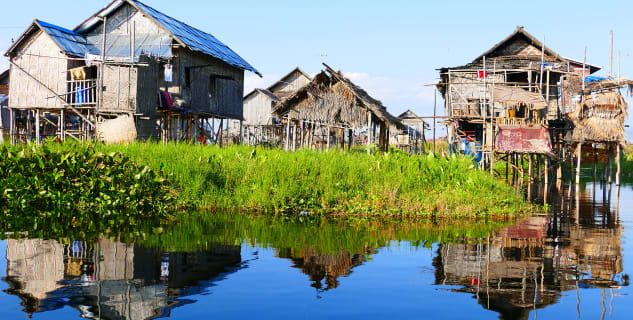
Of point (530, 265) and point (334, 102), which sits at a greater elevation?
point (334, 102)

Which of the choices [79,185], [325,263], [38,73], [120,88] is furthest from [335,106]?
[325,263]

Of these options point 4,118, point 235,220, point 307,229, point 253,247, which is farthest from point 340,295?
point 4,118

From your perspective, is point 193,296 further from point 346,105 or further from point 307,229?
point 346,105

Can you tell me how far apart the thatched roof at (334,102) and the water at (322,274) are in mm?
10988

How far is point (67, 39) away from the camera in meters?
23.4

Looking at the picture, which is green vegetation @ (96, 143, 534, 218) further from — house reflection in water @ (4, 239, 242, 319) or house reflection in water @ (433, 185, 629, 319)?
house reflection in water @ (4, 239, 242, 319)

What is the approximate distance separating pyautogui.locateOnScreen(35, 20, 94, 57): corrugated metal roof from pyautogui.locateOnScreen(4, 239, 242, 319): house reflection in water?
16604 mm

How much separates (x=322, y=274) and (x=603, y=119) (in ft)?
74.1

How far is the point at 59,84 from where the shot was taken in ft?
73.9

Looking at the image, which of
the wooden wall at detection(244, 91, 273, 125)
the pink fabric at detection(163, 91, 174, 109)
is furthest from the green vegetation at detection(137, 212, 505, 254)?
the wooden wall at detection(244, 91, 273, 125)

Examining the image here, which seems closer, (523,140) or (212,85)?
(523,140)

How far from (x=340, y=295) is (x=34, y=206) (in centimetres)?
850

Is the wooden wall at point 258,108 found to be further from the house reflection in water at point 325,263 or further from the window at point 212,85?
the house reflection in water at point 325,263

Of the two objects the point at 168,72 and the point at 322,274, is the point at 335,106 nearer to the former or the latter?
the point at 168,72
